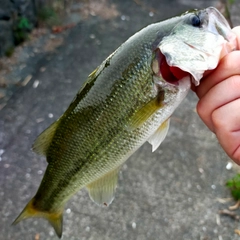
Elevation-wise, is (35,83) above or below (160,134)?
below

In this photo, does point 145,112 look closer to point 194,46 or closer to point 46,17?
point 194,46

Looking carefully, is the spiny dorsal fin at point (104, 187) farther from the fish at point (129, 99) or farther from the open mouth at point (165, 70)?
the open mouth at point (165, 70)

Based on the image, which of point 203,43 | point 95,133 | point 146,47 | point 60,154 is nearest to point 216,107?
point 203,43

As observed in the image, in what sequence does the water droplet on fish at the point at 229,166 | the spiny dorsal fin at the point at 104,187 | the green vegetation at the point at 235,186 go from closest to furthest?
the spiny dorsal fin at the point at 104,187
the green vegetation at the point at 235,186
the water droplet on fish at the point at 229,166

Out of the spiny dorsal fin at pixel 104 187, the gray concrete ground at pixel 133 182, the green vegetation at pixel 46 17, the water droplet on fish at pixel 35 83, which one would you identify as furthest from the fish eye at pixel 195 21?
the green vegetation at pixel 46 17

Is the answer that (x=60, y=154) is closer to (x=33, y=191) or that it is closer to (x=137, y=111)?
(x=137, y=111)

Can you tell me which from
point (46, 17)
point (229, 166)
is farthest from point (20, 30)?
point (229, 166)
